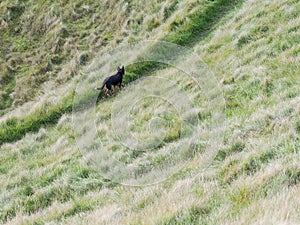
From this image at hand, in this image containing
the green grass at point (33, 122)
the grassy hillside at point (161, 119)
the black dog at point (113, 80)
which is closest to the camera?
the grassy hillside at point (161, 119)

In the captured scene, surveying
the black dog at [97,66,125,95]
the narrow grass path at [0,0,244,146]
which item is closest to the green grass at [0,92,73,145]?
the narrow grass path at [0,0,244,146]

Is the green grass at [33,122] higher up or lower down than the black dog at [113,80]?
lower down

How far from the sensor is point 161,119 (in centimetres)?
988

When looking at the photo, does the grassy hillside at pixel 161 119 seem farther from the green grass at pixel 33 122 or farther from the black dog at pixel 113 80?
the black dog at pixel 113 80

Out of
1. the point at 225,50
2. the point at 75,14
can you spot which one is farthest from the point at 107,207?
the point at 75,14

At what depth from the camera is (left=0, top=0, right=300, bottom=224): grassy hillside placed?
492 cm

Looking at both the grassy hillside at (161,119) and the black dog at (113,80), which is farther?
the black dog at (113,80)

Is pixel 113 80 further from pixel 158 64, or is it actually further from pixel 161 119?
pixel 161 119

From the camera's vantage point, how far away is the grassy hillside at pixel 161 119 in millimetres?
4922

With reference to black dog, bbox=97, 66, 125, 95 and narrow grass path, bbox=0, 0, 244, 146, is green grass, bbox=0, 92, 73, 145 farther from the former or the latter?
black dog, bbox=97, 66, 125, 95

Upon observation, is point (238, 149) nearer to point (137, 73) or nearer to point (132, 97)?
point (132, 97)

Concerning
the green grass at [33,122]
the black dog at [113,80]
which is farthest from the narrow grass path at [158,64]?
the black dog at [113,80]

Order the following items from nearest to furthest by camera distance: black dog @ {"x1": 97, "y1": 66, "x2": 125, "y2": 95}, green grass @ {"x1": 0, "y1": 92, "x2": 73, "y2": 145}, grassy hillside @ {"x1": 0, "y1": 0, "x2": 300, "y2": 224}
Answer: grassy hillside @ {"x1": 0, "y1": 0, "x2": 300, "y2": 224} < green grass @ {"x1": 0, "y1": 92, "x2": 73, "y2": 145} < black dog @ {"x1": 97, "y1": 66, "x2": 125, "y2": 95}

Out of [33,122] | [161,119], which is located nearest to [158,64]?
[33,122]
